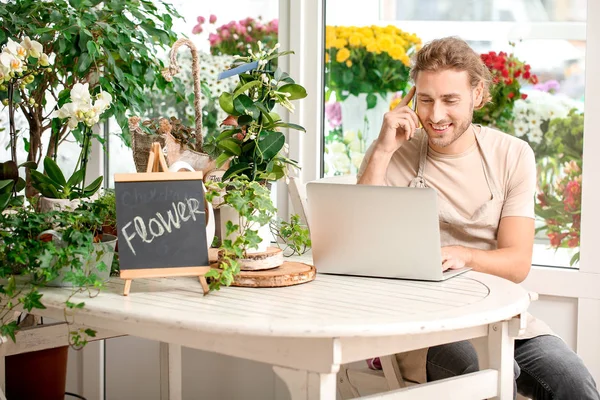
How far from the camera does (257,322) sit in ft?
4.78

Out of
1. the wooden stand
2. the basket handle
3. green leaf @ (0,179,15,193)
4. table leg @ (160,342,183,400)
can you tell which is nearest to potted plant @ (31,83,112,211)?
green leaf @ (0,179,15,193)

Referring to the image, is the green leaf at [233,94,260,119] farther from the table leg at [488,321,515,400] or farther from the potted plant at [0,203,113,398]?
the table leg at [488,321,515,400]

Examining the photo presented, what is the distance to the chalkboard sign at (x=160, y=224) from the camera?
1700 millimetres

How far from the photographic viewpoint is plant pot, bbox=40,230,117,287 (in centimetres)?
175

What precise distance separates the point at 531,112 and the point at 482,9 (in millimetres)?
387

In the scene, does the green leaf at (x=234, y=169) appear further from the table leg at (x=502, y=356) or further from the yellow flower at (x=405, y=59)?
the yellow flower at (x=405, y=59)

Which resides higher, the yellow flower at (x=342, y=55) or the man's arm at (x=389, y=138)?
the yellow flower at (x=342, y=55)

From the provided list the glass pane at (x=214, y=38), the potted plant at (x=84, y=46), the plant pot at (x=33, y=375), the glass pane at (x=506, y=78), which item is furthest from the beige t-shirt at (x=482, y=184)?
the plant pot at (x=33, y=375)

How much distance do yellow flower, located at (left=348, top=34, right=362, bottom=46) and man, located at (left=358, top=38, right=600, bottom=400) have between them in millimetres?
595

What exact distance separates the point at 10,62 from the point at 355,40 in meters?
1.43

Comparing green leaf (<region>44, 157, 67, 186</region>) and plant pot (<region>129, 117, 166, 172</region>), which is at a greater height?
plant pot (<region>129, 117, 166, 172</region>)

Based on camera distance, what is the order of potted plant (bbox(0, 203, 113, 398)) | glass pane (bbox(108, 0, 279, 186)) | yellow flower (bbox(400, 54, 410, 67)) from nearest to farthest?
potted plant (bbox(0, 203, 113, 398))
yellow flower (bbox(400, 54, 410, 67))
glass pane (bbox(108, 0, 279, 186))

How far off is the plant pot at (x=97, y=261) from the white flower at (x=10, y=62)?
425mm

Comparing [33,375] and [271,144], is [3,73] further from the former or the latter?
[33,375]
